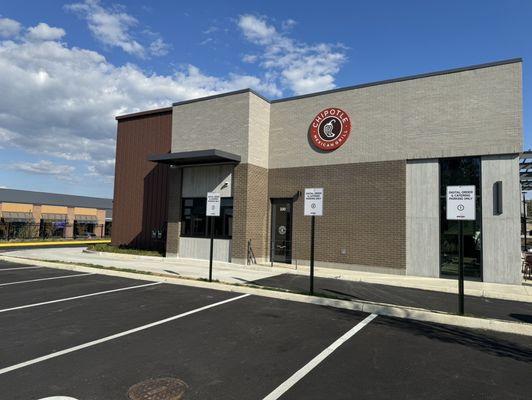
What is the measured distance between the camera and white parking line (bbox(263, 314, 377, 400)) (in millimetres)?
4590

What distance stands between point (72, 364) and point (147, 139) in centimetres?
1872

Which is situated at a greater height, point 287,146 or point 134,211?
point 287,146

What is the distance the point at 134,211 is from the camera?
75.7 ft

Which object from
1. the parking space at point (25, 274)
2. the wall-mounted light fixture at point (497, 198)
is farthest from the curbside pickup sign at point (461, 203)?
the parking space at point (25, 274)

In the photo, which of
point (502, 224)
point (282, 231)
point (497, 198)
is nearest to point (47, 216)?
point (282, 231)

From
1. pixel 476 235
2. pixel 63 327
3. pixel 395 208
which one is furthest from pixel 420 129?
pixel 63 327

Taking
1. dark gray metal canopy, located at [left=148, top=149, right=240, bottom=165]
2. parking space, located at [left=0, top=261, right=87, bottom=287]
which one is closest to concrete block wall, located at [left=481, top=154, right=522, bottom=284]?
dark gray metal canopy, located at [left=148, top=149, right=240, bottom=165]

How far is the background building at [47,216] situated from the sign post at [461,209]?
132ft

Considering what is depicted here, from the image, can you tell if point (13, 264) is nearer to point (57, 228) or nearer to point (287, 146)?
point (287, 146)

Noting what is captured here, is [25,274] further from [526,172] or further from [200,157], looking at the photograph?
[526,172]

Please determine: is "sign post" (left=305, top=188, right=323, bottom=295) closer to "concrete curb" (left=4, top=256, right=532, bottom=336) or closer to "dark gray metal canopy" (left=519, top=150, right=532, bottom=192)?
"concrete curb" (left=4, top=256, right=532, bottom=336)

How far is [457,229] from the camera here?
46.5 feet

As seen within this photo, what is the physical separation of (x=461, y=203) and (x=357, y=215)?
7.59m

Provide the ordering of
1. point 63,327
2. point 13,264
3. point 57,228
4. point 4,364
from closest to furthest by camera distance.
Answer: point 4,364 < point 63,327 < point 13,264 < point 57,228
